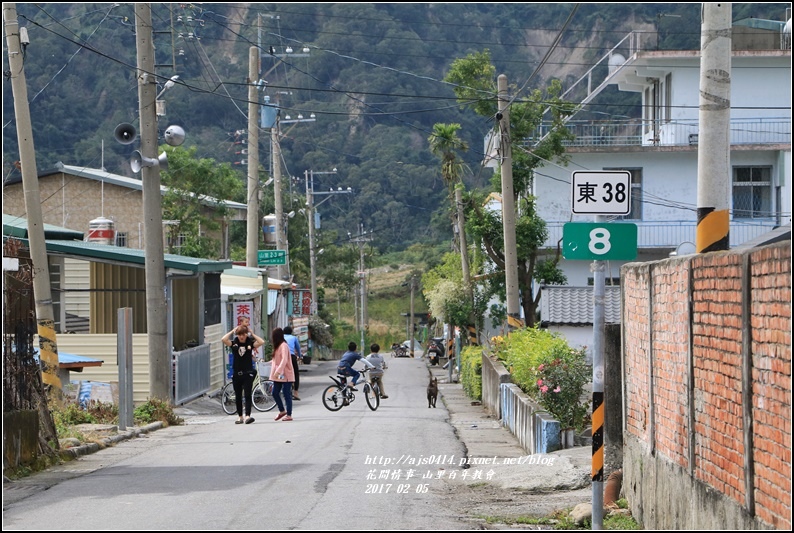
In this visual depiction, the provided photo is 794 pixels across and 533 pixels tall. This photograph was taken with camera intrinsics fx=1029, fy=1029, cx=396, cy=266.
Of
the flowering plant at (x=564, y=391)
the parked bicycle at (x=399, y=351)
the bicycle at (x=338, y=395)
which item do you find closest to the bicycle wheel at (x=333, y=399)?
the bicycle at (x=338, y=395)

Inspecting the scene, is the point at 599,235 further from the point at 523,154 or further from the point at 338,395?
the point at 523,154

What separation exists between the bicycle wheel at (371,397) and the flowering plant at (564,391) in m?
9.90

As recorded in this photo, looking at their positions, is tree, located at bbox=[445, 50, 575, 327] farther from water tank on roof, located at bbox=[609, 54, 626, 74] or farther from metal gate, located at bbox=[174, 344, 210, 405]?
metal gate, located at bbox=[174, 344, 210, 405]

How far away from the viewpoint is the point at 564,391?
50.5 ft

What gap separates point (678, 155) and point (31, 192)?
27329 mm

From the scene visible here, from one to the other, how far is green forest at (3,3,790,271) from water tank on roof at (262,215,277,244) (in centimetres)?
2027

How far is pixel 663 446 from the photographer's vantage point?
9078mm

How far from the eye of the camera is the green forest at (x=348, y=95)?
77188 millimetres

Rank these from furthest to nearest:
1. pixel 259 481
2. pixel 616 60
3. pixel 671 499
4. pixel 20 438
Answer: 1. pixel 616 60
2. pixel 20 438
3. pixel 259 481
4. pixel 671 499

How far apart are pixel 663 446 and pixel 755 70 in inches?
1310

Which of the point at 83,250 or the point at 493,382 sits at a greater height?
the point at 83,250

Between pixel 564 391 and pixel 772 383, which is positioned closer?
pixel 772 383

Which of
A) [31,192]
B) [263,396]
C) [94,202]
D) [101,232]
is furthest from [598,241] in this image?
[94,202]

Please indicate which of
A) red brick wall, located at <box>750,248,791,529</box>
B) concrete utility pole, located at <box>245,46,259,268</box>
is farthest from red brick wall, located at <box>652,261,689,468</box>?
concrete utility pole, located at <box>245,46,259,268</box>
